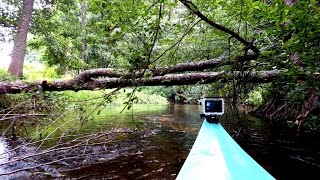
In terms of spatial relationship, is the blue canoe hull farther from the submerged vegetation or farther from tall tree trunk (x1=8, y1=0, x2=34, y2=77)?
tall tree trunk (x1=8, y1=0, x2=34, y2=77)

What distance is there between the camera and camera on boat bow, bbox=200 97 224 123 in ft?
10.1

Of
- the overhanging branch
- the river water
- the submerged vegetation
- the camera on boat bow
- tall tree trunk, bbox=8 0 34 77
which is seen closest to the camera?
the overhanging branch

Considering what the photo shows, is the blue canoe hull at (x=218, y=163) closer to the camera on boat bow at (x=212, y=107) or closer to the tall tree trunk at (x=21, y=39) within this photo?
the camera on boat bow at (x=212, y=107)

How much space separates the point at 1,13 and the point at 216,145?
30.2 feet

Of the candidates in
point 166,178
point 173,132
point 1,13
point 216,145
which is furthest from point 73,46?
point 216,145

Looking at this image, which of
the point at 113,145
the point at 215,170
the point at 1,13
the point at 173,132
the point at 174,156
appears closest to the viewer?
the point at 215,170

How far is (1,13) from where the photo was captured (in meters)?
9.42

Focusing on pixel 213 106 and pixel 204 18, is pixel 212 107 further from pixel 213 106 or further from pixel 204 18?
pixel 204 18

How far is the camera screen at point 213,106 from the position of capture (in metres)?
3.10

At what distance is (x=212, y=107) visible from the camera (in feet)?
10.6

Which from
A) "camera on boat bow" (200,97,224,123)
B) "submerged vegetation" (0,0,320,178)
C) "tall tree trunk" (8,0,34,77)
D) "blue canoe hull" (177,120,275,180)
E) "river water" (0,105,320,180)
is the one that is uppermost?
"tall tree trunk" (8,0,34,77)

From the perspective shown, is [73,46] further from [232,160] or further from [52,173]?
[232,160]

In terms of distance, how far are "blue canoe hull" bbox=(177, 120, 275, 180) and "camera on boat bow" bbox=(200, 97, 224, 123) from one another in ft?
0.70

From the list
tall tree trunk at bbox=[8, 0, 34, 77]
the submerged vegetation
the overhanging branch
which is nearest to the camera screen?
the submerged vegetation
